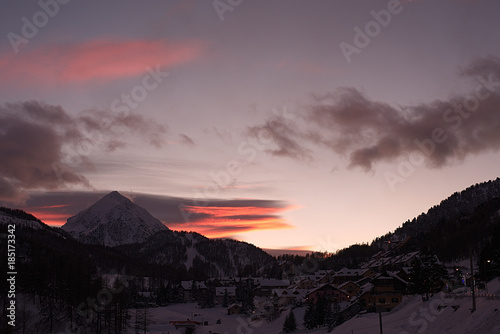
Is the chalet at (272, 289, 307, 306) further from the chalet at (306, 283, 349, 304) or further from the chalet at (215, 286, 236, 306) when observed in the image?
the chalet at (215, 286, 236, 306)

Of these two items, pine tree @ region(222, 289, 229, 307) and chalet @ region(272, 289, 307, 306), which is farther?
pine tree @ region(222, 289, 229, 307)

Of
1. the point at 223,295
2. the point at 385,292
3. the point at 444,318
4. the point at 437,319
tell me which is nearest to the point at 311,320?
the point at 385,292

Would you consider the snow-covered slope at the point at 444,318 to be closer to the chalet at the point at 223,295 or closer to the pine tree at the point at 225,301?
the pine tree at the point at 225,301

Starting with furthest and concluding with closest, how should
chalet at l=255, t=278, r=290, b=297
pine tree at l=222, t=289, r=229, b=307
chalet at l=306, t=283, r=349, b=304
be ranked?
1. chalet at l=255, t=278, r=290, b=297
2. pine tree at l=222, t=289, r=229, b=307
3. chalet at l=306, t=283, r=349, b=304

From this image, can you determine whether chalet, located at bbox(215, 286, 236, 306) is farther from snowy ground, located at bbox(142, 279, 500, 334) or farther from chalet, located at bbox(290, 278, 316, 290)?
snowy ground, located at bbox(142, 279, 500, 334)

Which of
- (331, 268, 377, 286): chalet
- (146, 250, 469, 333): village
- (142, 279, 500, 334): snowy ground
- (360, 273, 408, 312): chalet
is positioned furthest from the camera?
(331, 268, 377, 286): chalet

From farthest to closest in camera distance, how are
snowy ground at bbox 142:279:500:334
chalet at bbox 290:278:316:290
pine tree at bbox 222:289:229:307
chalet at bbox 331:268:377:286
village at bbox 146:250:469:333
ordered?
chalet at bbox 290:278:316:290 < pine tree at bbox 222:289:229:307 < chalet at bbox 331:268:377:286 < village at bbox 146:250:469:333 < snowy ground at bbox 142:279:500:334

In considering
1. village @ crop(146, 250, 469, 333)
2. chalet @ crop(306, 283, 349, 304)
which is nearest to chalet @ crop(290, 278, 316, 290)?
village @ crop(146, 250, 469, 333)

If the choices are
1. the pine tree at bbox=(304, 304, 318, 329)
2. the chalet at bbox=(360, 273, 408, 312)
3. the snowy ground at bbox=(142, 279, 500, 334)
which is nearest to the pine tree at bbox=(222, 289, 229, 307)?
the snowy ground at bbox=(142, 279, 500, 334)

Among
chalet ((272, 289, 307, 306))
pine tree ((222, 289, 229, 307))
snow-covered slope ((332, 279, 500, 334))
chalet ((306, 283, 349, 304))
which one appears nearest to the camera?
snow-covered slope ((332, 279, 500, 334))

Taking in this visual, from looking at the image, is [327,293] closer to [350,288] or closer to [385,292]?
[350,288]

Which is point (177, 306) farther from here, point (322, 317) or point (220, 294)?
point (322, 317)

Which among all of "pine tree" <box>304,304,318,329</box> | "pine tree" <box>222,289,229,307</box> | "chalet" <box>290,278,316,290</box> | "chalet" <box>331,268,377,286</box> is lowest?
"pine tree" <box>222,289,229,307</box>

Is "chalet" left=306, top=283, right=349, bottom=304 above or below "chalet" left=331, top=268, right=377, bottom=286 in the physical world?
below
